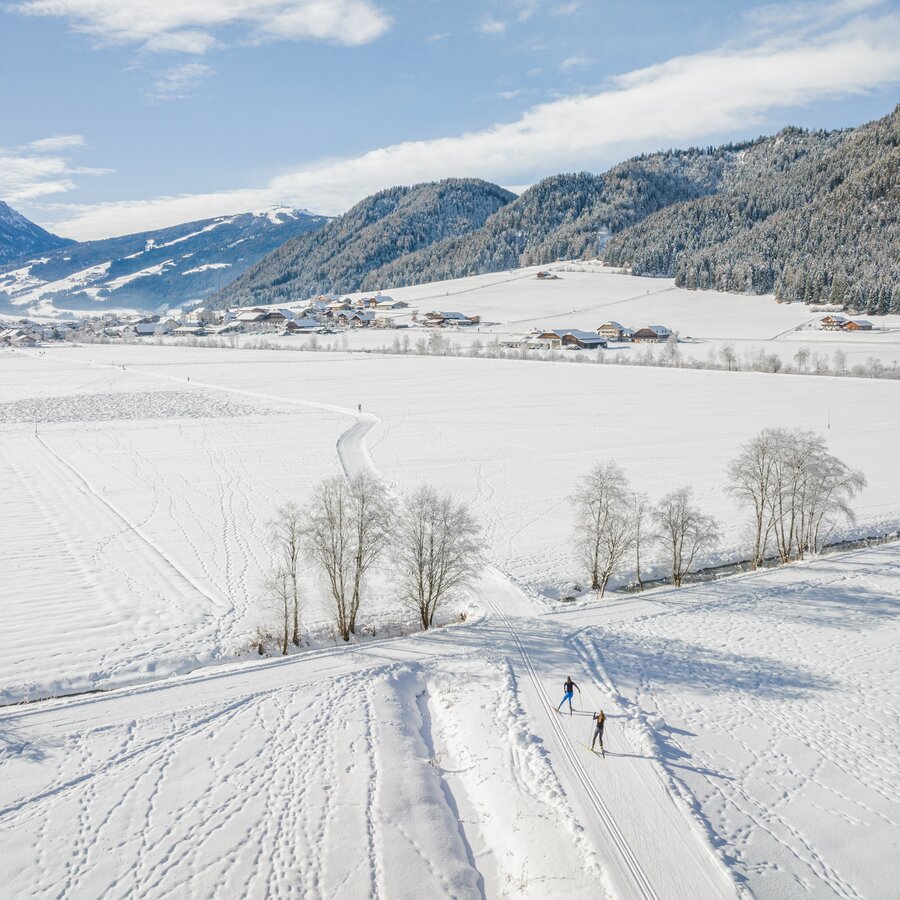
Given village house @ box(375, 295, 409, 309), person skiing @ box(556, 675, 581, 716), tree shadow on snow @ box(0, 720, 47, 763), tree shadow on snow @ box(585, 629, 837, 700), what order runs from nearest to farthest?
tree shadow on snow @ box(0, 720, 47, 763)
person skiing @ box(556, 675, 581, 716)
tree shadow on snow @ box(585, 629, 837, 700)
village house @ box(375, 295, 409, 309)

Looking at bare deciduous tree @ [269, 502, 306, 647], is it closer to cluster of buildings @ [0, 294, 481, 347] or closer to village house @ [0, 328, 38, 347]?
cluster of buildings @ [0, 294, 481, 347]

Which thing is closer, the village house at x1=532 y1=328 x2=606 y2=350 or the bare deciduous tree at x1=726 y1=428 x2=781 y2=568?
the bare deciduous tree at x1=726 y1=428 x2=781 y2=568

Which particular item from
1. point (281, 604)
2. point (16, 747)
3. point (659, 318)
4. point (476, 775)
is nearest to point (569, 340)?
point (659, 318)

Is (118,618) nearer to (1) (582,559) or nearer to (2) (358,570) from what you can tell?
(2) (358,570)

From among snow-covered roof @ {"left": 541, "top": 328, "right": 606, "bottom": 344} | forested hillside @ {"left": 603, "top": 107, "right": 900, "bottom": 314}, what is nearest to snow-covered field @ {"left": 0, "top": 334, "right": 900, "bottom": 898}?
snow-covered roof @ {"left": 541, "top": 328, "right": 606, "bottom": 344}

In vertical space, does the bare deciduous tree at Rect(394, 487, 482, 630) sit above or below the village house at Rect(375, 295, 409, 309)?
below

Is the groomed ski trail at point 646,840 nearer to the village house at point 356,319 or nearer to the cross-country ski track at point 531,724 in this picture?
the cross-country ski track at point 531,724

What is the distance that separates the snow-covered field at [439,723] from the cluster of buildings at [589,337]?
271 ft

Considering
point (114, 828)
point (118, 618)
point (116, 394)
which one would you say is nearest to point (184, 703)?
point (114, 828)

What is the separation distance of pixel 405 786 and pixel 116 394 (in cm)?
7443

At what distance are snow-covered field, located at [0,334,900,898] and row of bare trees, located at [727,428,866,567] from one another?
7.11 feet

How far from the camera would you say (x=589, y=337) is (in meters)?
125

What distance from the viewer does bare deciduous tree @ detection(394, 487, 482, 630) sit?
25906 millimetres

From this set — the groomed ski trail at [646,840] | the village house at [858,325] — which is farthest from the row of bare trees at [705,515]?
the village house at [858,325]
